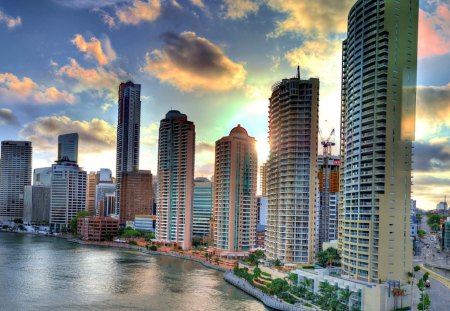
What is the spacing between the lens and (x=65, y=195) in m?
129

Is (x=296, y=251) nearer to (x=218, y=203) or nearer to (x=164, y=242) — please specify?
(x=218, y=203)

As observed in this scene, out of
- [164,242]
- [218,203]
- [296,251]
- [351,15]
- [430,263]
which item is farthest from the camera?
[164,242]

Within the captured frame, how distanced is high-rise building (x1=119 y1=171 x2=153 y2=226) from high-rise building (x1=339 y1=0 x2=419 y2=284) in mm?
86603

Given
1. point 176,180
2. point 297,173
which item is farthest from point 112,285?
point 176,180

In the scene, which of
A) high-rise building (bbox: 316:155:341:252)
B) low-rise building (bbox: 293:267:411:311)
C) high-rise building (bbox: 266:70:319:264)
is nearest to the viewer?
low-rise building (bbox: 293:267:411:311)

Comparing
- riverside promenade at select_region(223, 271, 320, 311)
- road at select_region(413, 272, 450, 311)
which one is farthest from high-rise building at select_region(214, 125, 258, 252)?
road at select_region(413, 272, 450, 311)

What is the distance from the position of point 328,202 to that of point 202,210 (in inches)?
1382

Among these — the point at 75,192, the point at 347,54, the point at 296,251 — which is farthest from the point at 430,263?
the point at 75,192

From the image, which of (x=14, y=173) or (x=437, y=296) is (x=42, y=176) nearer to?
(x=14, y=173)

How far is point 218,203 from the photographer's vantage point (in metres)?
67.5

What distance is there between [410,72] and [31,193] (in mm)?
138617

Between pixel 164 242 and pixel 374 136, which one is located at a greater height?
pixel 374 136

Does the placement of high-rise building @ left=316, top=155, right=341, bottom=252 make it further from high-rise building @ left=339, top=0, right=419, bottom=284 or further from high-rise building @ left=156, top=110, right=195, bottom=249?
high-rise building @ left=156, top=110, right=195, bottom=249

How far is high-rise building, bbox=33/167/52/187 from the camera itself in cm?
16888
